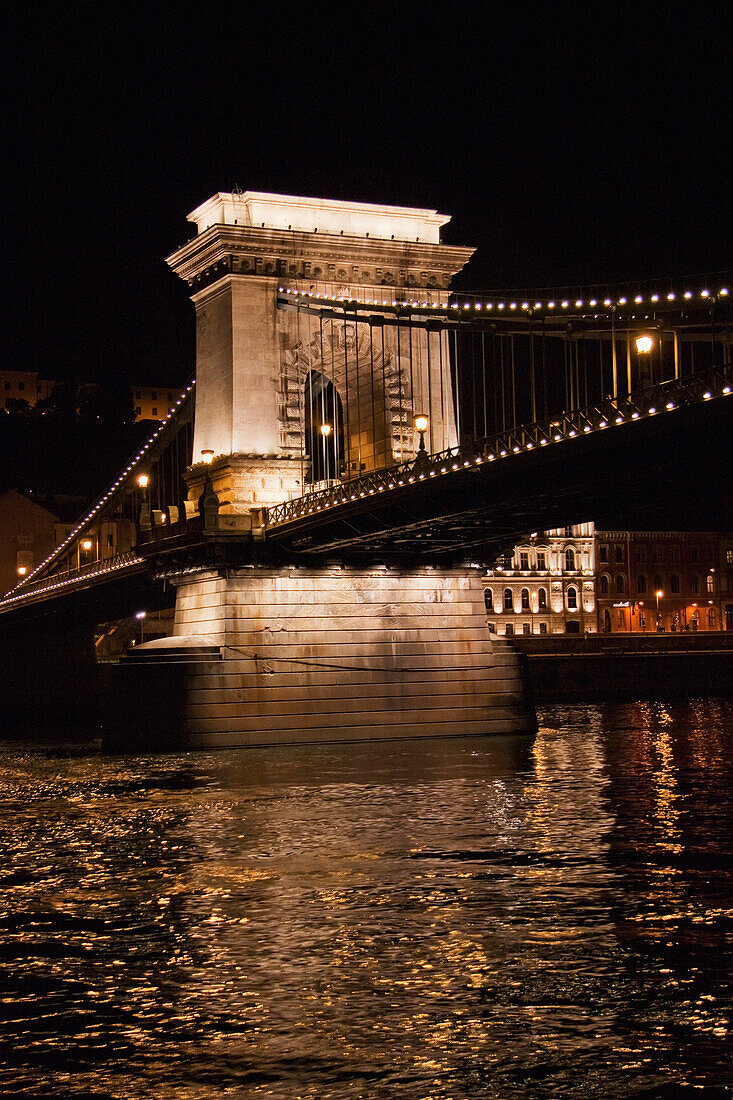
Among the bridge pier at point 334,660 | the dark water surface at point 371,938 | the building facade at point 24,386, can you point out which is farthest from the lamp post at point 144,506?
the building facade at point 24,386

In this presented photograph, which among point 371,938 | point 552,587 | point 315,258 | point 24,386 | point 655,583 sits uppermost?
point 24,386

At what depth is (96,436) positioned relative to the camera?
10238 centimetres

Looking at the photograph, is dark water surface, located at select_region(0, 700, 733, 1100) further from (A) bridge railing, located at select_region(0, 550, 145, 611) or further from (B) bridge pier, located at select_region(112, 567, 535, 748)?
(A) bridge railing, located at select_region(0, 550, 145, 611)

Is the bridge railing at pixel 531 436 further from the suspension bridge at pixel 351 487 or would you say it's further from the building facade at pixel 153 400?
the building facade at pixel 153 400

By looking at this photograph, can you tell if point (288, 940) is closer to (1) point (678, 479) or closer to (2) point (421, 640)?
(1) point (678, 479)

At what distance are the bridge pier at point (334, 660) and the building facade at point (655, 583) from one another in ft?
171

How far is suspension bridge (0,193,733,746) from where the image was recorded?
30.7 m

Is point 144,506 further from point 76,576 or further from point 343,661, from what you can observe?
point 343,661

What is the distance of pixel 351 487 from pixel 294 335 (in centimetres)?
938

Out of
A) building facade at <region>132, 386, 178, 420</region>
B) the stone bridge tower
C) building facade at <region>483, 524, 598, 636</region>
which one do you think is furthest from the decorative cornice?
building facade at <region>132, 386, 178, 420</region>

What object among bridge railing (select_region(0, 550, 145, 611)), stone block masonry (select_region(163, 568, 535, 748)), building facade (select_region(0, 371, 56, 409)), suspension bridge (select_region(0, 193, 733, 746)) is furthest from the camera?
building facade (select_region(0, 371, 56, 409))

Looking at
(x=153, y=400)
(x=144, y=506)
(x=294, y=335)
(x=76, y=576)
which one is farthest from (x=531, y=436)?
(x=153, y=400)

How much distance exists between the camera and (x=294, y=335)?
41844 mm

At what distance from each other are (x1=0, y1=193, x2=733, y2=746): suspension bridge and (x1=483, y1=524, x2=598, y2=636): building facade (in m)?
41.8
